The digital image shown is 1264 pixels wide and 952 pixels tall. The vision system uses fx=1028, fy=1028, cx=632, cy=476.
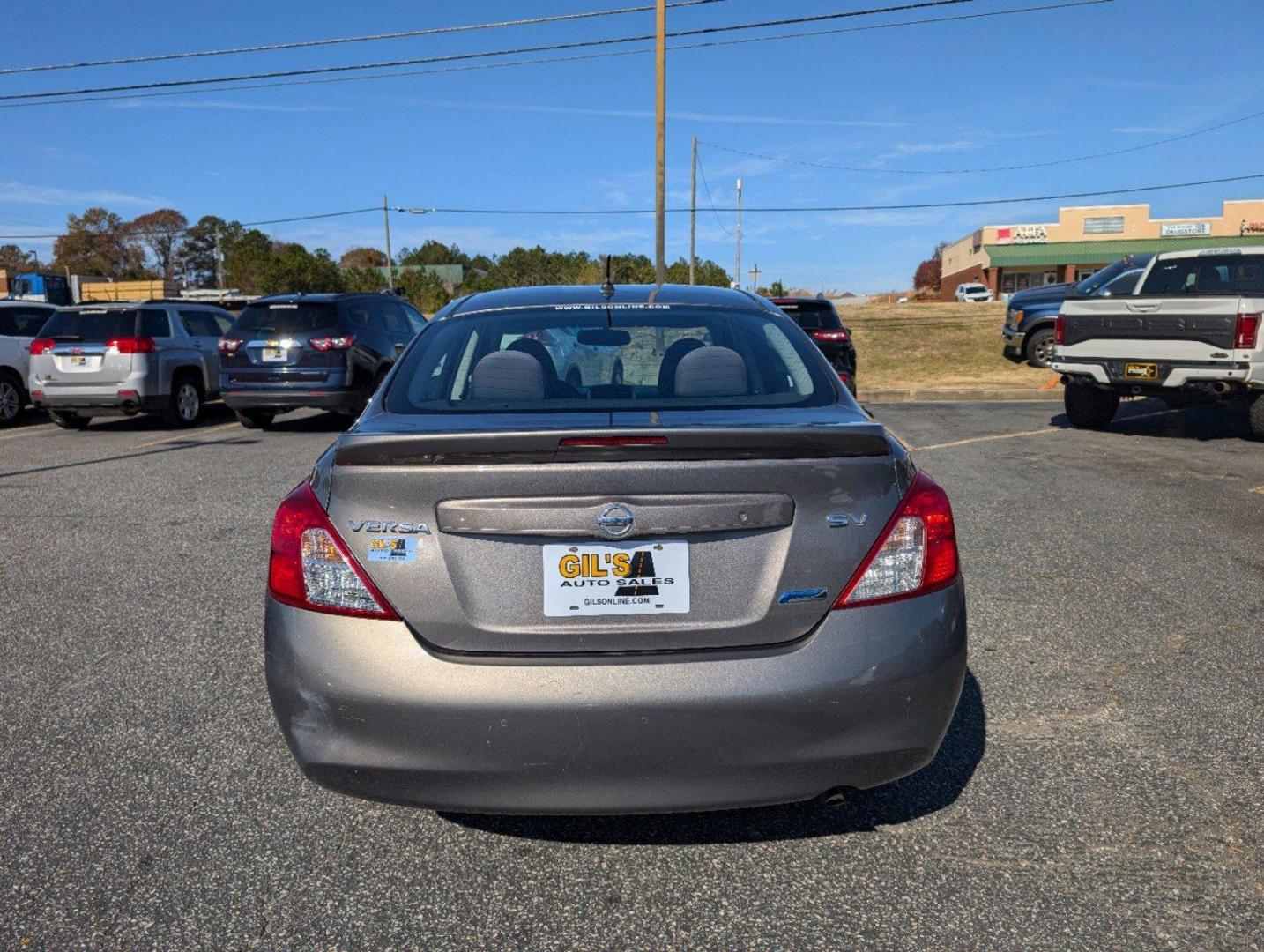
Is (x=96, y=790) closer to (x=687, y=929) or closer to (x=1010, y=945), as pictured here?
(x=687, y=929)

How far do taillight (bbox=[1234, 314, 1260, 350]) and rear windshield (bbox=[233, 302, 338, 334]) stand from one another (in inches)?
383

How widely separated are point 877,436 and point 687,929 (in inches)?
49.5

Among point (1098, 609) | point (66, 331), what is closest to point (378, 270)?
point (66, 331)

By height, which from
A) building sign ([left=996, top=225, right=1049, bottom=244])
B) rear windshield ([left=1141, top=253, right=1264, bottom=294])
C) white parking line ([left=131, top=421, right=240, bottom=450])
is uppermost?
building sign ([left=996, top=225, right=1049, bottom=244])

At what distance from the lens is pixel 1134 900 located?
8.25ft

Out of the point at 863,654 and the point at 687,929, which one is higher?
the point at 863,654

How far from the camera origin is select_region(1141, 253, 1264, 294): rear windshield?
434 inches

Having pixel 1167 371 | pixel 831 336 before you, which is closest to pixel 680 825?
pixel 1167 371

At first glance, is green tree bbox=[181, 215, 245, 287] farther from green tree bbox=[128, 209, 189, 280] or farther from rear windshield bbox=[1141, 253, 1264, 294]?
rear windshield bbox=[1141, 253, 1264, 294]

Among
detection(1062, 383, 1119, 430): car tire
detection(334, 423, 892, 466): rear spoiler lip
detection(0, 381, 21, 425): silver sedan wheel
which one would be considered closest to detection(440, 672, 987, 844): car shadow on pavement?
detection(334, 423, 892, 466): rear spoiler lip

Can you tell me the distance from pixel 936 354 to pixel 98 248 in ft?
338

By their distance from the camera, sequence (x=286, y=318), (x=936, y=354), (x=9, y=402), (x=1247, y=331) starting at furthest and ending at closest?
(x=936, y=354), (x=9, y=402), (x=286, y=318), (x=1247, y=331)

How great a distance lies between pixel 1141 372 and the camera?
10.5m

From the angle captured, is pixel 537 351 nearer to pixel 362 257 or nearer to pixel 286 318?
pixel 286 318
